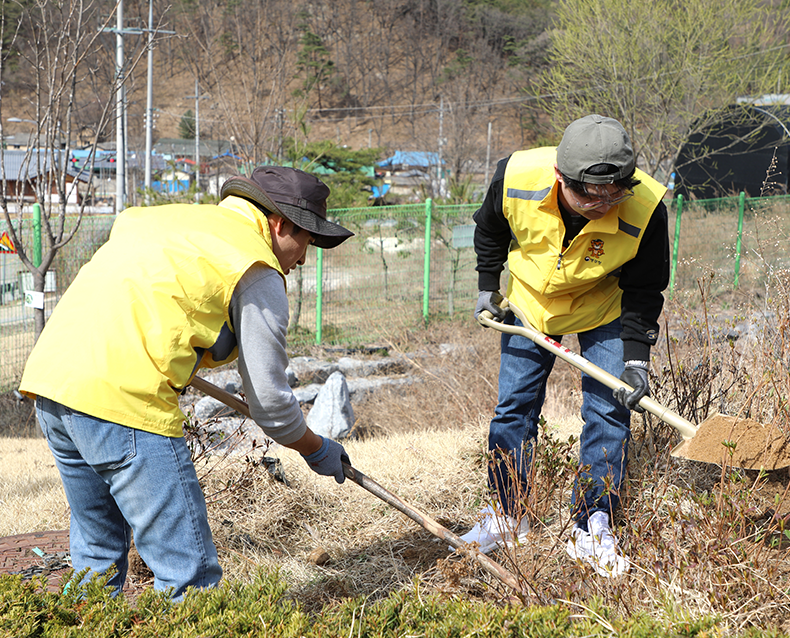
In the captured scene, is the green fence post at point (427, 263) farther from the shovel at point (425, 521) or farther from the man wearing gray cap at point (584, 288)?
the shovel at point (425, 521)

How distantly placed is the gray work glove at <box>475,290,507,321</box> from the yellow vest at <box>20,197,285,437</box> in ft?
4.83

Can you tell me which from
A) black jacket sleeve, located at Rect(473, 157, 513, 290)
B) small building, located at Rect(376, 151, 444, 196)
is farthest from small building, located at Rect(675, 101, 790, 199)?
small building, located at Rect(376, 151, 444, 196)

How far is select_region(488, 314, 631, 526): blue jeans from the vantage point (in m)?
2.97

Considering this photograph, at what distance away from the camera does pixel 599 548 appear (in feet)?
9.28

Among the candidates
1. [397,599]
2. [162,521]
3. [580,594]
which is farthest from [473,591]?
[162,521]

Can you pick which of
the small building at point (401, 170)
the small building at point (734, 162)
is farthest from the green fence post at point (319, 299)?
the small building at point (401, 170)

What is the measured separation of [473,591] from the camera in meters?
2.78

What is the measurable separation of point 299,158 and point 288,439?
27.4 feet

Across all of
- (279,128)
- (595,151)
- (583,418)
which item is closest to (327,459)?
(583,418)

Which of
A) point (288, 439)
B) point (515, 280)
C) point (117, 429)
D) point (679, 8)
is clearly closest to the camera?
point (117, 429)

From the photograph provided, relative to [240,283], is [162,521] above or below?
below

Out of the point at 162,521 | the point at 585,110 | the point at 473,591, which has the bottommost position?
the point at 473,591

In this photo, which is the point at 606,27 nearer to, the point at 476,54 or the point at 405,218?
the point at 405,218

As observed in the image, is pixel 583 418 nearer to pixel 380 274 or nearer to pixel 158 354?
pixel 158 354
